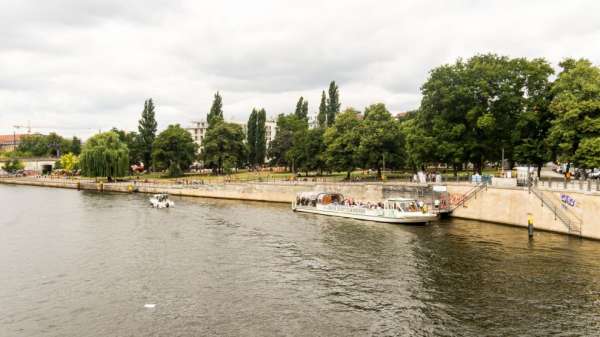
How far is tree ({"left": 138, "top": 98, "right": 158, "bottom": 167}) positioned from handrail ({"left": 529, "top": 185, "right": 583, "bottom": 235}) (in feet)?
387

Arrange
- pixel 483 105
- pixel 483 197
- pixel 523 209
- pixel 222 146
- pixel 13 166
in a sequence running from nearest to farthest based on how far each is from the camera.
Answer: pixel 523 209
pixel 483 197
pixel 483 105
pixel 222 146
pixel 13 166

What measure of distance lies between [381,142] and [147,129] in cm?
8774

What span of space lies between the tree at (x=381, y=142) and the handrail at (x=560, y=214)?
107ft

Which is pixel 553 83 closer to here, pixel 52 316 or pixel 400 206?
pixel 400 206

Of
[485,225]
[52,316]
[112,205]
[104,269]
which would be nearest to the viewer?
[52,316]

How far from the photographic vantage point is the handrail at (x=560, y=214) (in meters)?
46.4

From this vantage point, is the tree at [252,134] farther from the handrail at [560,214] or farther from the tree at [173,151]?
the handrail at [560,214]

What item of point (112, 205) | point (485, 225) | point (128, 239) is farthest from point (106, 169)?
point (485, 225)

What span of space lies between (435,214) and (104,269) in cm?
4049

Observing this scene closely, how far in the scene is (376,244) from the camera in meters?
45.0

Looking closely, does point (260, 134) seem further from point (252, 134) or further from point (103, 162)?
point (103, 162)

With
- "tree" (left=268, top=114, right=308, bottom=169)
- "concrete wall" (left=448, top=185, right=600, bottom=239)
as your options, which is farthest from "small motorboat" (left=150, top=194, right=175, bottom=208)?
"tree" (left=268, top=114, right=308, bottom=169)

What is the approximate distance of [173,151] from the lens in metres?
131

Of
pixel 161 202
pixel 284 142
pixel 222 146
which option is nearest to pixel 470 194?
pixel 161 202
